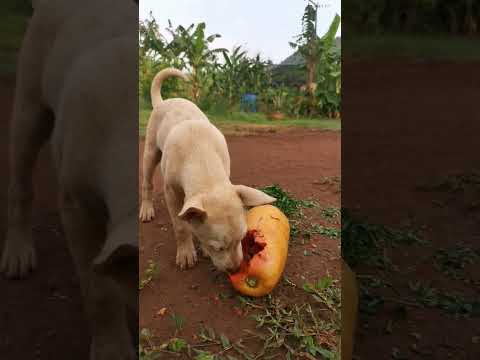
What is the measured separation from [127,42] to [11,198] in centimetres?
21

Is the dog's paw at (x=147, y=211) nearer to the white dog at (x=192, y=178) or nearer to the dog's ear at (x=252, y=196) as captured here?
the white dog at (x=192, y=178)

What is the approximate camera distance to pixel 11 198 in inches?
18.3

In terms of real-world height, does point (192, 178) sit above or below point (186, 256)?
above

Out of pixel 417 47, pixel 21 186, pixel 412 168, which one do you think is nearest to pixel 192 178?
pixel 21 186

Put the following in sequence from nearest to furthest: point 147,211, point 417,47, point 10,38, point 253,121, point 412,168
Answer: point 10,38
point 147,211
point 253,121
point 417,47
point 412,168

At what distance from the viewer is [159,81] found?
2.00 ft

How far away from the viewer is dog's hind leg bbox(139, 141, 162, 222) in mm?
595

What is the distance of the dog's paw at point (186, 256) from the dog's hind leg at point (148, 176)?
0.25 ft

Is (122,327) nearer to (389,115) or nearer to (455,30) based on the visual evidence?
(389,115)

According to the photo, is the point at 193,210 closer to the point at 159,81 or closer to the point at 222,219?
the point at 222,219

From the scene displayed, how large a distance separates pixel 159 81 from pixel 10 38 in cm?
20

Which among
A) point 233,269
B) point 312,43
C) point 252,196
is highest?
point 312,43

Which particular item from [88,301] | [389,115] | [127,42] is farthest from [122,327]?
[389,115]

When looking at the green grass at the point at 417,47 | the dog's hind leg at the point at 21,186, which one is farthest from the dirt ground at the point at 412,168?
the dog's hind leg at the point at 21,186
